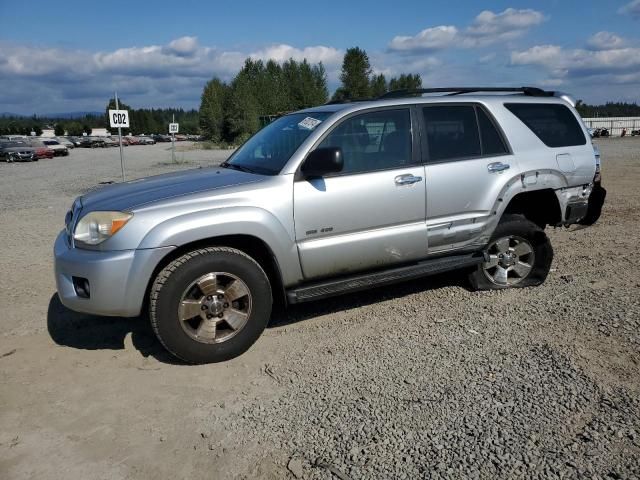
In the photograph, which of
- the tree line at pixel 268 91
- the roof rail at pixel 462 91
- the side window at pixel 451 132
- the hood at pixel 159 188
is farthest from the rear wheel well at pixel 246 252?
the tree line at pixel 268 91

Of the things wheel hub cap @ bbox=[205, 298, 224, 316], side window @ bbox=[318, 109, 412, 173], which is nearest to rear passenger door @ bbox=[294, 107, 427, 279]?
side window @ bbox=[318, 109, 412, 173]

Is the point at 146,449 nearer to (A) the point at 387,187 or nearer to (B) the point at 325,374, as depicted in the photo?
(B) the point at 325,374

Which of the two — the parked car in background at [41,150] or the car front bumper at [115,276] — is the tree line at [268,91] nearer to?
the parked car in background at [41,150]

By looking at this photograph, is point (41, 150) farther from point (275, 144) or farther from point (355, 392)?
point (355, 392)

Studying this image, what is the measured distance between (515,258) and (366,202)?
1944mm

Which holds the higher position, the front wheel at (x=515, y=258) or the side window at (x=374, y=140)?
the side window at (x=374, y=140)

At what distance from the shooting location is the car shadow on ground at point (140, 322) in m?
4.20

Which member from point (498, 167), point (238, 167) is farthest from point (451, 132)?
point (238, 167)

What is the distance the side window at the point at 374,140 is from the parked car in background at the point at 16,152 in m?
34.0

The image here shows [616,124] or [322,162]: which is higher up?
[616,124]

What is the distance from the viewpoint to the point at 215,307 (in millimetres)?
3750

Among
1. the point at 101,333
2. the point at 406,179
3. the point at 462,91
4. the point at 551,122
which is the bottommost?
the point at 101,333

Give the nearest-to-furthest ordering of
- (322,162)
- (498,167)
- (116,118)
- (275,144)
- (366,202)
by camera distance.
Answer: (322,162)
(366,202)
(275,144)
(498,167)
(116,118)

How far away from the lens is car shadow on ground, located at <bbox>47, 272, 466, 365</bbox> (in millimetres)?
4199
